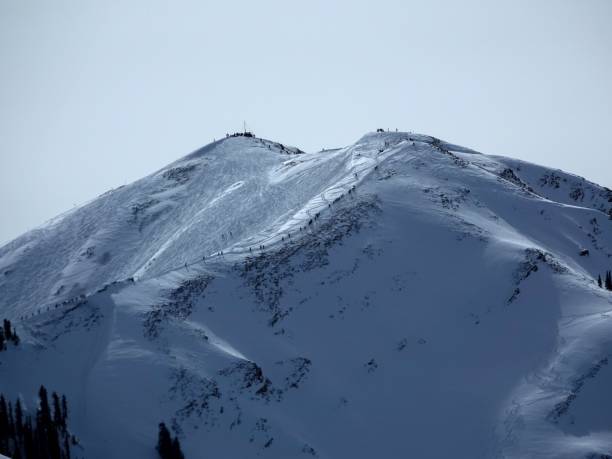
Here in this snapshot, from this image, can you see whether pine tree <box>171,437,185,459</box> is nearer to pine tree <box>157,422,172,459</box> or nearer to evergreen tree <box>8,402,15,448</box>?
pine tree <box>157,422,172,459</box>

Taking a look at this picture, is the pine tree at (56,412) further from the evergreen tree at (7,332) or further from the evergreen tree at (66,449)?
the evergreen tree at (7,332)

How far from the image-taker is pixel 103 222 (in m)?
110

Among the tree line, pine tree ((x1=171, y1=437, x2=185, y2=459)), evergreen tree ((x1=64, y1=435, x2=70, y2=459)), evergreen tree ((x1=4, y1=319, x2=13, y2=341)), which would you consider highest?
evergreen tree ((x1=4, y1=319, x2=13, y2=341))

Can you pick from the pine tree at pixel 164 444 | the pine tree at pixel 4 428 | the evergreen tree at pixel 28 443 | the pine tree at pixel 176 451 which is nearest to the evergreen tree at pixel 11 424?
the pine tree at pixel 4 428

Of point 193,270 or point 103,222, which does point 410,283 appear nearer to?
point 193,270

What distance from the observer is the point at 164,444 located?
5269 cm

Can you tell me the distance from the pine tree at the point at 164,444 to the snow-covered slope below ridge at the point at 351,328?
1373mm

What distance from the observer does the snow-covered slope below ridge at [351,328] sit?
57.2 metres

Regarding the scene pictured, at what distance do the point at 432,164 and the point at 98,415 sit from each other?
5523cm

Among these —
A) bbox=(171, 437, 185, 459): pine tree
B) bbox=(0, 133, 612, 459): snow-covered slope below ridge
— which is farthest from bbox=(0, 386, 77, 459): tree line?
bbox=(171, 437, 185, 459): pine tree

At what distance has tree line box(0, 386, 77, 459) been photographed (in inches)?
1941

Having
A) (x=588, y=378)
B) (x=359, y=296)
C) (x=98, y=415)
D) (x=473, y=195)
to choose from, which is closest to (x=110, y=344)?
(x=98, y=415)

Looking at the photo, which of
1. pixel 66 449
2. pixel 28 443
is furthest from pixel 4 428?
pixel 66 449

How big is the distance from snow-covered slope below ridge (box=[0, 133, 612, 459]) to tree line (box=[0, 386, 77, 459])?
2126mm
